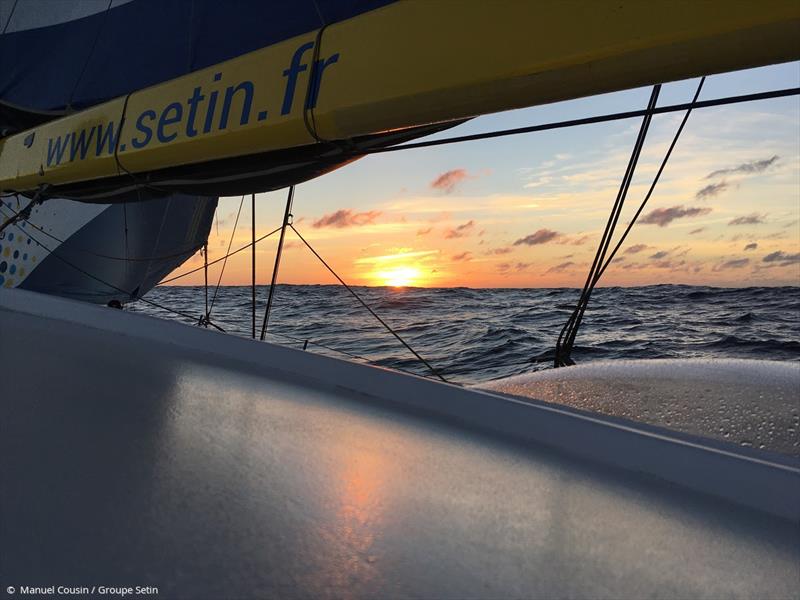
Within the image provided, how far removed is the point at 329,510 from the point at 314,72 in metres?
1.30

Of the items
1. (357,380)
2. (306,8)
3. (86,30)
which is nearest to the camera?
(357,380)

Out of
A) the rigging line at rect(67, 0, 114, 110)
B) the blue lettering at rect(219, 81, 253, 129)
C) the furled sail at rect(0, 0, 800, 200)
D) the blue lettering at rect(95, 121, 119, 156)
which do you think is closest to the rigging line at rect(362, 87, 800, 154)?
the furled sail at rect(0, 0, 800, 200)

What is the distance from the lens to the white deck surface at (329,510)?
0.55m

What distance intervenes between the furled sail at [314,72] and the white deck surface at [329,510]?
694 millimetres

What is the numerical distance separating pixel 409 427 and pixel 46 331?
1216mm

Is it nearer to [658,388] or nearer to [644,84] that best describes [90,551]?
[644,84]

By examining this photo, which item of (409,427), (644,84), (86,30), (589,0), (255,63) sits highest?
(86,30)

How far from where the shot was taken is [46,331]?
1656 mm

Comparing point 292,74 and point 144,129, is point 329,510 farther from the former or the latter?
point 144,129

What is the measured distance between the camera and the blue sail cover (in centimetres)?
228

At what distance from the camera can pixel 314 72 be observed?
161 centimetres

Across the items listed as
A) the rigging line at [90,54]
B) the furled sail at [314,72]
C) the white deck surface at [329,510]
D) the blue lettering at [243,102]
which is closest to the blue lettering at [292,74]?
the furled sail at [314,72]

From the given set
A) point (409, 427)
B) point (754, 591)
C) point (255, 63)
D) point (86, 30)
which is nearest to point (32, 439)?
point (409, 427)

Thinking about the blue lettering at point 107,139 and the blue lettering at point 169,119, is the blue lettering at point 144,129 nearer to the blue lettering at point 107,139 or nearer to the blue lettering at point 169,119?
the blue lettering at point 169,119
